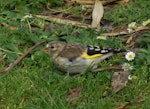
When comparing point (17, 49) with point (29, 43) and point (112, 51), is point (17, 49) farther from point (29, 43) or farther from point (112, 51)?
point (112, 51)

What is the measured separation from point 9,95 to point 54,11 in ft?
7.42

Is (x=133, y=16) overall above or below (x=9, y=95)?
above

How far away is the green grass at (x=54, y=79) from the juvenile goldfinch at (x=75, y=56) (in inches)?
4.2

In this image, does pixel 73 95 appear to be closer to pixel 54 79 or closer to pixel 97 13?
pixel 54 79

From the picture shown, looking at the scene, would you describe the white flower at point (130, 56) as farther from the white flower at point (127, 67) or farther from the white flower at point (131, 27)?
the white flower at point (131, 27)

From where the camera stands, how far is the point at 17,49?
21.2 ft

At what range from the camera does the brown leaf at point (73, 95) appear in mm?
5512

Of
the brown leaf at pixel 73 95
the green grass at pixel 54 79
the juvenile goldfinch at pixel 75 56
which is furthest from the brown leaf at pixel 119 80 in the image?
the brown leaf at pixel 73 95

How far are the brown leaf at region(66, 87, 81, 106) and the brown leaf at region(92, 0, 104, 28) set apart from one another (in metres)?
1.64

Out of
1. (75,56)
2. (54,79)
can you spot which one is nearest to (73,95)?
(54,79)

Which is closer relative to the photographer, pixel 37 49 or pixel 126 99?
pixel 126 99

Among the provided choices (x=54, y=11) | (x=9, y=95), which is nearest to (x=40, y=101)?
(x=9, y=95)

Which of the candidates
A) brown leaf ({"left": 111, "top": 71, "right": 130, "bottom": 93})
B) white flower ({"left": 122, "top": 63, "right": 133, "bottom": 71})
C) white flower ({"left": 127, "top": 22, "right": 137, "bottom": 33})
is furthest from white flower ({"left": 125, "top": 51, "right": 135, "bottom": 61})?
white flower ({"left": 127, "top": 22, "right": 137, "bottom": 33})

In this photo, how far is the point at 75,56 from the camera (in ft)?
19.1
